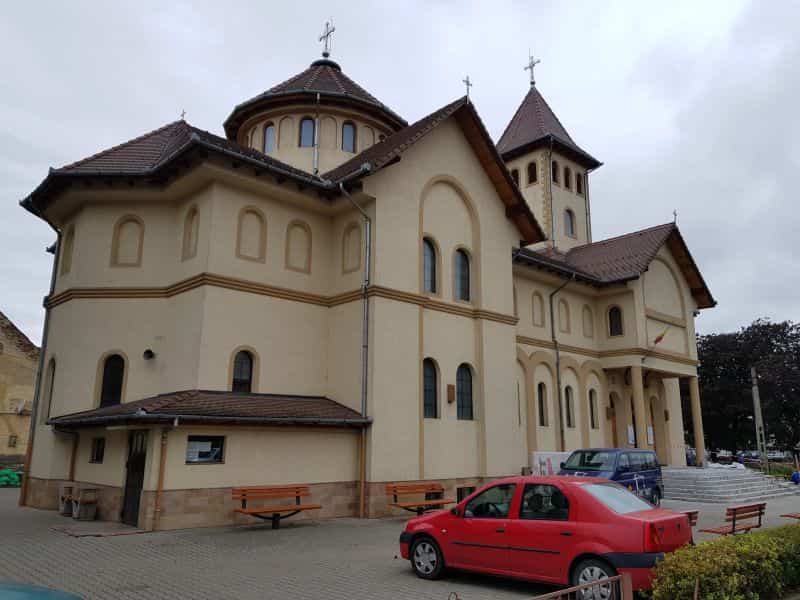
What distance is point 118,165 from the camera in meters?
18.1

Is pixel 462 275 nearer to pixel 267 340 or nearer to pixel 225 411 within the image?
→ pixel 267 340

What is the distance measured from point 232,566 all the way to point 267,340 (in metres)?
7.85

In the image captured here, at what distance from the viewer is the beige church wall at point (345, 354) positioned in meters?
17.2

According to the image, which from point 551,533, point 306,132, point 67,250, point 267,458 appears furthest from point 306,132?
point 551,533

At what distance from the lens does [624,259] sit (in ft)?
93.0

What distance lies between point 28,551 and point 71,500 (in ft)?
14.6

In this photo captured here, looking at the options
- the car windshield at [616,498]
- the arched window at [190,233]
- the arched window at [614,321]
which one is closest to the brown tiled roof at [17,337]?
the arched window at [190,233]

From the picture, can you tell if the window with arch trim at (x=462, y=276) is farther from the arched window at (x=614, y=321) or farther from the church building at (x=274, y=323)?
the arched window at (x=614, y=321)

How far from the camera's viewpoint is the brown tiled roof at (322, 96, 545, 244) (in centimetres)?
1792

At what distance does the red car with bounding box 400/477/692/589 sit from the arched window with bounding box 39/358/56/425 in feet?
42.3

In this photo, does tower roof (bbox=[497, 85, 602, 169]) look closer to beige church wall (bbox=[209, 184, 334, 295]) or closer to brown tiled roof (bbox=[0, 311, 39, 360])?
beige church wall (bbox=[209, 184, 334, 295])

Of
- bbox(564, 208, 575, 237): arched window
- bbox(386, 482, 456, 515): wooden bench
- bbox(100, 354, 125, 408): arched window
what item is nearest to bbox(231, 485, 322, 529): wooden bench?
bbox(386, 482, 456, 515): wooden bench

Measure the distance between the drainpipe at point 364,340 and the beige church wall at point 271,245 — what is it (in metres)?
1.51

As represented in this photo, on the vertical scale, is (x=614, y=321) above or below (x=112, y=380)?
above
